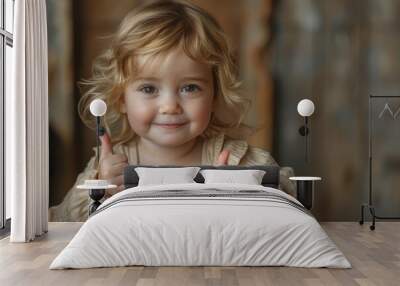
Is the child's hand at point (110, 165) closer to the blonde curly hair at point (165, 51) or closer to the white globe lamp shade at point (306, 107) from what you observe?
the blonde curly hair at point (165, 51)

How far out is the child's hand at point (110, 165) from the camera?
8070mm

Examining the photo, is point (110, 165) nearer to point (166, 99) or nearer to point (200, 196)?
point (166, 99)

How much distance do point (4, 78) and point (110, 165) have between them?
1605 mm

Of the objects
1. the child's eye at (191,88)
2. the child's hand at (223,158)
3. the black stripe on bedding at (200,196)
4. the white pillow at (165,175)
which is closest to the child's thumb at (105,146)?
the white pillow at (165,175)

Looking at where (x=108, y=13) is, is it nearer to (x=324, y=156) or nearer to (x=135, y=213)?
(x=324, y=156)

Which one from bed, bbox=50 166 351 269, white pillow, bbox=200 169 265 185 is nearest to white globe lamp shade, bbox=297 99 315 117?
white pillow, bbox=200 169 265 185

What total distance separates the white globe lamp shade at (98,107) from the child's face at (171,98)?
334 mm

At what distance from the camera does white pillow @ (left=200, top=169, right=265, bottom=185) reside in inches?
287

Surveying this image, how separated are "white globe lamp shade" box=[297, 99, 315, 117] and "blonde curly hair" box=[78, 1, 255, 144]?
68cm

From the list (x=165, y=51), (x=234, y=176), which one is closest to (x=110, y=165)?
(x=165, y=51)

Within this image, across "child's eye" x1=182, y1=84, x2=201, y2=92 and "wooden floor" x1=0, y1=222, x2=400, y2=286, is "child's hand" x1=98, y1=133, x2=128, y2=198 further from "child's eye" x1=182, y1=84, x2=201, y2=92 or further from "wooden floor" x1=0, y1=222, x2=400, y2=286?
"wooden floor" x1=0, y1=222, x2=400, y2=286

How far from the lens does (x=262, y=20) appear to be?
8234mm

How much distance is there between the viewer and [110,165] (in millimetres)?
8117

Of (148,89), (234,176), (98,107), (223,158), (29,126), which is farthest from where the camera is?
(223,158)
